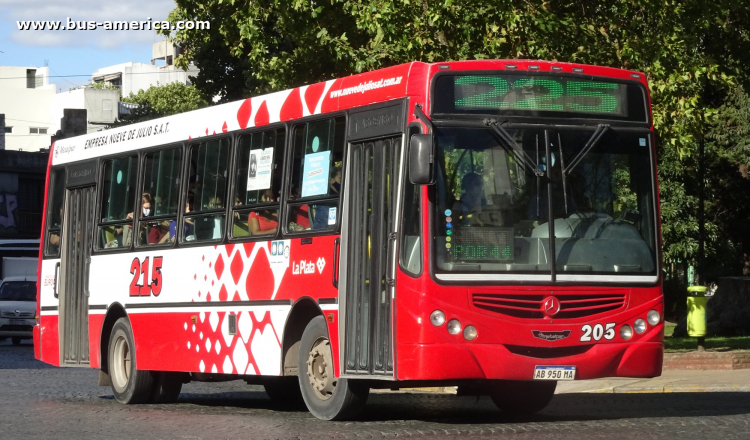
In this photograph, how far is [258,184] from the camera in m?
13.6

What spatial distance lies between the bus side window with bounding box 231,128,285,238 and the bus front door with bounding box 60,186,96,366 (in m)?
3.85

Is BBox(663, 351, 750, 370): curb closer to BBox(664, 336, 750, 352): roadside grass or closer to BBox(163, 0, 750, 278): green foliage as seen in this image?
BBox(163, 0, 750, 278): green foliage

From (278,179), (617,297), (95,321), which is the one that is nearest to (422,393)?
(95,321)

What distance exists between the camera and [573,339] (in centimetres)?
1138

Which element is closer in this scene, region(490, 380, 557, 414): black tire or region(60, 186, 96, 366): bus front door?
region(490, 380, 557, 414): black tire

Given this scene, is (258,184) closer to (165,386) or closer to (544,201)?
(544,201)

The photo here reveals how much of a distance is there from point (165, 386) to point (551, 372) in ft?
20.6

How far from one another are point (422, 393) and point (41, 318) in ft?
16.4

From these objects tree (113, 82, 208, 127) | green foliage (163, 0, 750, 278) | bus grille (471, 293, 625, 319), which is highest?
tree (113, 82, 208, 127)

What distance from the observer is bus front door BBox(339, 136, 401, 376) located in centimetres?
1151

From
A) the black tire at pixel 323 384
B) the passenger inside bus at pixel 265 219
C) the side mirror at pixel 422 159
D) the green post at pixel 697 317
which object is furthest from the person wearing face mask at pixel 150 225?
the green post at pixel 697 317

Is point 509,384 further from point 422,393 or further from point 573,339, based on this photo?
point 422,393

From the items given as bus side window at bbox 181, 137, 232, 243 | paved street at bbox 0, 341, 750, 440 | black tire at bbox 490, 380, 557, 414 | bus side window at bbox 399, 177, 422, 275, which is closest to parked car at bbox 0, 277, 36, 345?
paved street at bbox 0, 341, 750, 440

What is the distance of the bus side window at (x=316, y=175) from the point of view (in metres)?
12.4
